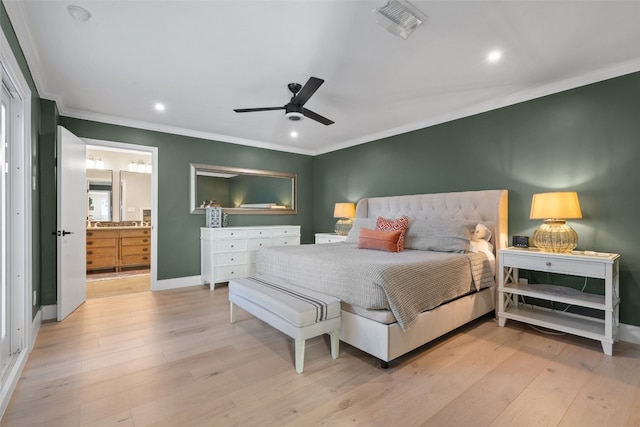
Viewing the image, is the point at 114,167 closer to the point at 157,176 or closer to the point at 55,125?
the point at 157,176

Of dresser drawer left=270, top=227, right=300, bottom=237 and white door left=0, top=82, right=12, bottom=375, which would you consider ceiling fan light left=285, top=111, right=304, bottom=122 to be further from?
dresser drawer left=270, top=227, right=300, bottom=237

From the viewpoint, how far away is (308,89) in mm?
2678

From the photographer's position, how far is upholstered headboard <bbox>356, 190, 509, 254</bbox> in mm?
3400

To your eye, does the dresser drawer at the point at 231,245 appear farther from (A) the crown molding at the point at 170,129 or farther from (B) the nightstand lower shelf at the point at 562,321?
(B) the nightstand lower shelf at the point at 562,321

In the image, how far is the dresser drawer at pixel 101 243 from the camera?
5.69 metres

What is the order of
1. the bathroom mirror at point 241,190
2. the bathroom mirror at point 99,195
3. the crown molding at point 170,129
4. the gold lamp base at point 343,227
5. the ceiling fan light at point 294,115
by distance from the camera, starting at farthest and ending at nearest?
1. the bathroom mirror at point 99,195
2. the gold lamp base at point 343,227
3. the bathroom mirror at point 241,190
4. the crown molding at point 170,129
5. the ceiling fan light at point 294,115

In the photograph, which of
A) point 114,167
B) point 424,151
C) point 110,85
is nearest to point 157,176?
point 110,85

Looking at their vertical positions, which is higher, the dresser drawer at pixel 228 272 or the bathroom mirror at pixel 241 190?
the bathroom mirror at pixel 241 190

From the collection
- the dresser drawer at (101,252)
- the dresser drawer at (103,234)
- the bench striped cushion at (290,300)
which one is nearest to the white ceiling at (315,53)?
the bench striped cushion at (290,300)

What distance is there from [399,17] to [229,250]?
3.77 metres

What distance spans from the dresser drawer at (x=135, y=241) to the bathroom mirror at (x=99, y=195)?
732mm

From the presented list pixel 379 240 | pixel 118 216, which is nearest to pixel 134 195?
pixel 118 216

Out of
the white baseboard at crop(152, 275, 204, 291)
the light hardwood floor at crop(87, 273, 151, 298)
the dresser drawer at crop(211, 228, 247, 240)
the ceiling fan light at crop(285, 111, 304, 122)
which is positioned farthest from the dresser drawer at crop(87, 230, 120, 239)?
the ceiling fan light at crop(285, 111, 304, 122)

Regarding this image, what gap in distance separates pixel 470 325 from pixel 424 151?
2.38 meters
